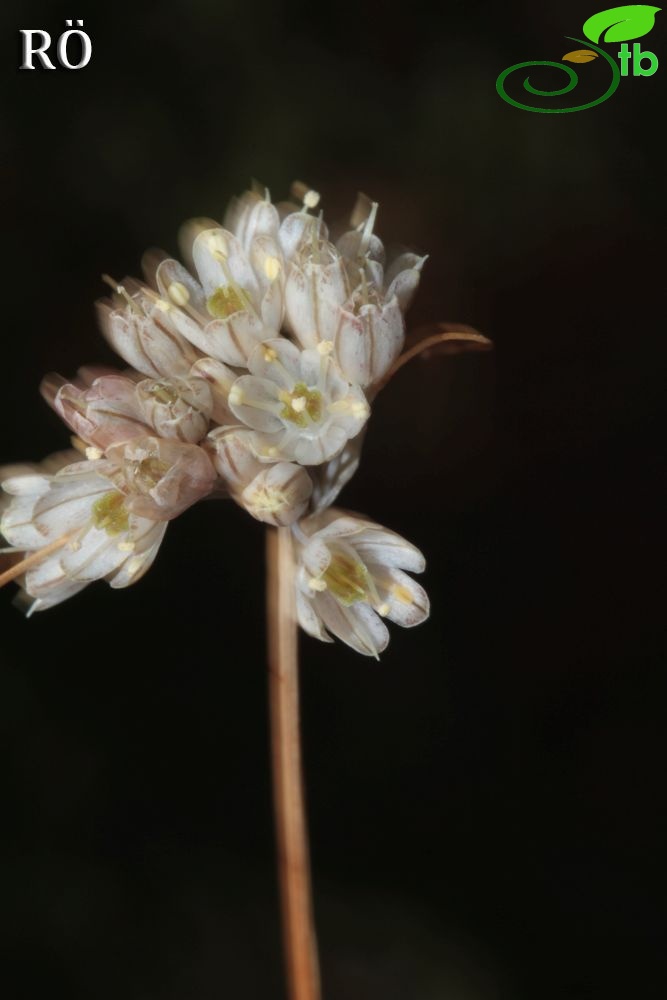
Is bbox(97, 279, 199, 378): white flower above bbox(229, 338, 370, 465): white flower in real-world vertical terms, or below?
above

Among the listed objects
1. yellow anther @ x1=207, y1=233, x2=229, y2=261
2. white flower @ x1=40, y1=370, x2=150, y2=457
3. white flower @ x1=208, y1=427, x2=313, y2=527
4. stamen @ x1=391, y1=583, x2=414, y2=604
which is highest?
yellow anther @ x1=207, y1=233, x2=229, y2=261

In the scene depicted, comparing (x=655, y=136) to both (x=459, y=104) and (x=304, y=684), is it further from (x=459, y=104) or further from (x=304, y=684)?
(x=304, y=684)

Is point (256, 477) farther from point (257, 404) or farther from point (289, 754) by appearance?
point (289, 754)

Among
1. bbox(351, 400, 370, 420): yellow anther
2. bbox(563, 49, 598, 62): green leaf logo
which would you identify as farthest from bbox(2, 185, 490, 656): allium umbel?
bbox(563, 49, 598, 62): green leaf logo

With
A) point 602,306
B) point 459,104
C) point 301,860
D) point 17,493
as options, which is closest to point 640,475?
point 602,306

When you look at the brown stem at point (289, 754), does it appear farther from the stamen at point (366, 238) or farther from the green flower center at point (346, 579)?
the stamen at point (366, 238)

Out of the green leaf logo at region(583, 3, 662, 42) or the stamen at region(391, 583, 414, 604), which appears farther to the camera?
the green leaf logo at region(583, 3, 662, 42)

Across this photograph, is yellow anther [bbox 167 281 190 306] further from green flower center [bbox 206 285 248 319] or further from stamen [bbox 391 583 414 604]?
stamen [bbox 391 583 414 604]
